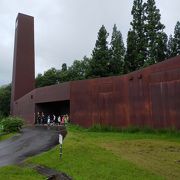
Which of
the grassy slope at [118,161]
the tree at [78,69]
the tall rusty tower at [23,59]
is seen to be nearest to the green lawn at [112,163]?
the grassy slope at [118,161]

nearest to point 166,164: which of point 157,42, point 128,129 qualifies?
point 128,129

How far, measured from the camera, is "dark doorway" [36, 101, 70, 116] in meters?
43.6

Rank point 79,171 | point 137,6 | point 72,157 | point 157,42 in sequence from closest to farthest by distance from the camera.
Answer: point 79,171, point 72,157, point 157,42, point 137,6

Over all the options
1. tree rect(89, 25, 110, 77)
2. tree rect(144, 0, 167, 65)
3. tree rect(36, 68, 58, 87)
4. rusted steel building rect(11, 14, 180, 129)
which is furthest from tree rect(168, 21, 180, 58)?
tree rect(36, 68, 58, 87)

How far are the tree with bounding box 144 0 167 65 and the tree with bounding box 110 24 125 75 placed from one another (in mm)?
6817

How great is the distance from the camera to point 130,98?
2705cm

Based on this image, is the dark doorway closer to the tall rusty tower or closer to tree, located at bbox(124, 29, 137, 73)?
the tall rusty tower

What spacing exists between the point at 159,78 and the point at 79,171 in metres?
14.4

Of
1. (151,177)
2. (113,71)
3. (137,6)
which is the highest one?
(137,6)

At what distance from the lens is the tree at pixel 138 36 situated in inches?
1909

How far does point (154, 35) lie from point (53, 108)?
16157mm

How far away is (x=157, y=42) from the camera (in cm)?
4706

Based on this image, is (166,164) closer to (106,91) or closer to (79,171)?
(79,171)

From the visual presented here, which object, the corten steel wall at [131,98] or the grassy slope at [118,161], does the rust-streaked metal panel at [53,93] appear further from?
the grassy slope at [118,161]
